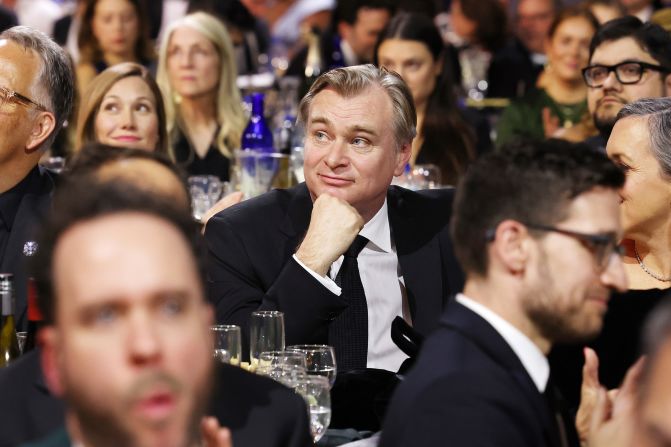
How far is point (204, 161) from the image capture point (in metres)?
5.30

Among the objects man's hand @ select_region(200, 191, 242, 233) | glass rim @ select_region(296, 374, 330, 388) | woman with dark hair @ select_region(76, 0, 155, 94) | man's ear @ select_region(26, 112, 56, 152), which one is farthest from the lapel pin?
woman with dark hair @ select_region(76, 0, 155, 94)

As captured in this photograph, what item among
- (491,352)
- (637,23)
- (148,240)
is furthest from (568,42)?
(148,240)

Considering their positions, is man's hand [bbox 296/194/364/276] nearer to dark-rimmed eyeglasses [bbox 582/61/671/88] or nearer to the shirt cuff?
the shirt cuff

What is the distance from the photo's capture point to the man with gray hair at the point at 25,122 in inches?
132

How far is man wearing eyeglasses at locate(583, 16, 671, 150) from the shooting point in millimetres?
4434

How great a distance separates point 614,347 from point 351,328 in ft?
2.27

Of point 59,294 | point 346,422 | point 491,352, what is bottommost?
point 346,422

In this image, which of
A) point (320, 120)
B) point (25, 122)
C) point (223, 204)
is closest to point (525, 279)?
point (320, 120)

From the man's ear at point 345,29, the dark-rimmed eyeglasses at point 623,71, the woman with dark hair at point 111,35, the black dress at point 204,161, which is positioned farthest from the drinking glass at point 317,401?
the man's ear at point 345,29

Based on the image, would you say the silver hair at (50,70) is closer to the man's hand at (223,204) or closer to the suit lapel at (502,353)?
the man's hand at (223,204)

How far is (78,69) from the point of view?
6.79 meters

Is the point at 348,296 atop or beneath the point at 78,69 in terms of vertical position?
beneath

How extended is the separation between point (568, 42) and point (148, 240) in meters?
5.03

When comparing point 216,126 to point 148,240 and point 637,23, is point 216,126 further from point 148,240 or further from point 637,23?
point 148,240
